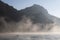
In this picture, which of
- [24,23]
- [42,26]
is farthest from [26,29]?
[42,26]

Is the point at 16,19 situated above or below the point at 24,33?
above

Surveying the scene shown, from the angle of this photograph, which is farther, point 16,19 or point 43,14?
point 43,14

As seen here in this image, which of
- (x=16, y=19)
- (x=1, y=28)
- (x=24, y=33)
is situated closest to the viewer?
(x=1, y=28)

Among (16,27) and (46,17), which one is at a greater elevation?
(46,17)

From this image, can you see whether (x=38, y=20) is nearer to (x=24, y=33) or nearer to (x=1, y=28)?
(x=24, y=33)

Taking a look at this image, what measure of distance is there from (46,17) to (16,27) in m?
15.4

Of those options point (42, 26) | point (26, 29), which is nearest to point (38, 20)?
point (42, 26)

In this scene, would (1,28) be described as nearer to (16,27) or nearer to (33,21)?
(16,27)

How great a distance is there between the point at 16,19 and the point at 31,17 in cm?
826

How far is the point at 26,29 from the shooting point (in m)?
68.8

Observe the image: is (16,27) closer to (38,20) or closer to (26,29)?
(26,29)

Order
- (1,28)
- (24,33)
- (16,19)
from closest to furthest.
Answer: (1,28) < (16,19) < (24,33)

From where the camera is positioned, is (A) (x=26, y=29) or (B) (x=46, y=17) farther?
(B) (x=46, y=17)

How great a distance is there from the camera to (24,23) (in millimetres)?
71500
